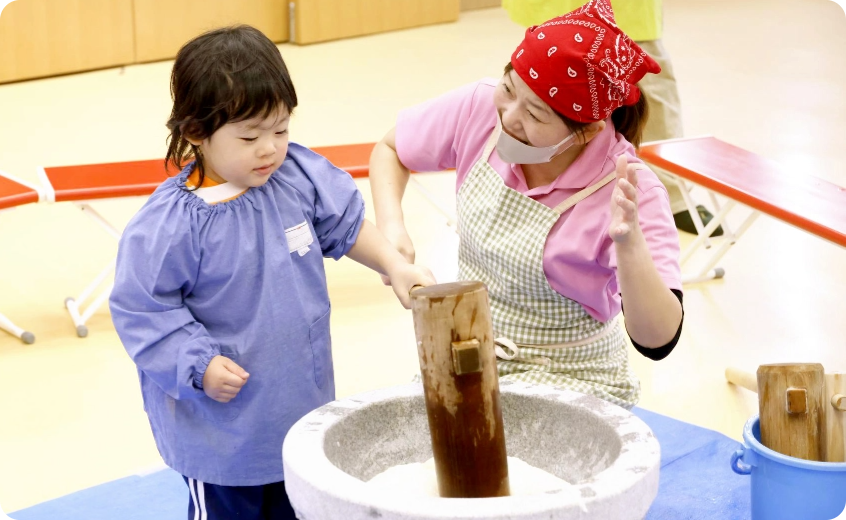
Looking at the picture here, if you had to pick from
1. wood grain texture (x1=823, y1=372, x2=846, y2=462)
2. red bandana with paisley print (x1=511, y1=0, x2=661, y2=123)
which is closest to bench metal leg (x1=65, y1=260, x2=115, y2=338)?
red bandana with paisley print (x1=511, y1=0, x2=661, y2=123)

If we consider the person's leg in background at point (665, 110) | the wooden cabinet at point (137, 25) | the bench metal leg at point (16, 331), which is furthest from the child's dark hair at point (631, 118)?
the wooden cabinet at point (137, 25)

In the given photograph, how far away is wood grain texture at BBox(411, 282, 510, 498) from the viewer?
1.41m

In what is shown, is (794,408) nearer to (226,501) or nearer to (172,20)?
(226,501)

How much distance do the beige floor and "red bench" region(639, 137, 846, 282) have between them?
11.1 inches

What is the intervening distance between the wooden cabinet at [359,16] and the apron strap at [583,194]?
6.47 metres

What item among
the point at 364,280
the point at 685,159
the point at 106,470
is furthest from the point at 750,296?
the point at 106,470

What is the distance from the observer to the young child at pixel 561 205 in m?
1.80

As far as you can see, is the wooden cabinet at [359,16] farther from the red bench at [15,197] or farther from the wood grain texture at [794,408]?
the wood grain texture at [794,408]

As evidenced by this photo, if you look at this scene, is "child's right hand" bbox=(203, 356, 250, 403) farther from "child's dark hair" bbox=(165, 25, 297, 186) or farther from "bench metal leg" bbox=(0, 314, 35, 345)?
"bench metal leg" bbox=(0, 314, 35, 345)

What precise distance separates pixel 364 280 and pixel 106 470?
1.54 m

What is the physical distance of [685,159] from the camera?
387 centimetres

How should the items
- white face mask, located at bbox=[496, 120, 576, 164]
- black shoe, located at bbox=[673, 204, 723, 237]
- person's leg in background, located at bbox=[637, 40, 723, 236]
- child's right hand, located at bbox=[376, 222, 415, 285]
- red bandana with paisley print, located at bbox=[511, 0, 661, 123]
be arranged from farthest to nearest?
1. black shoe, located at bbox=[673, 204, 723, 237]
2. person's leg in background, located at bbox=[637, 40, 723, 236]
3. child's right hand, located at bbox=[376, 222, 415, 285]
4. white face mask, located at bbox=[496, 120, 576, 164]
5. red bandana with paisley print, located at bbox=[511, 0, 661, 123]

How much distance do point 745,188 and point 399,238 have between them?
72.2 inches

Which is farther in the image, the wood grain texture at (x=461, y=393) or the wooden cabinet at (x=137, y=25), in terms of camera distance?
the wooden cabinet at (x=137, y=25)
